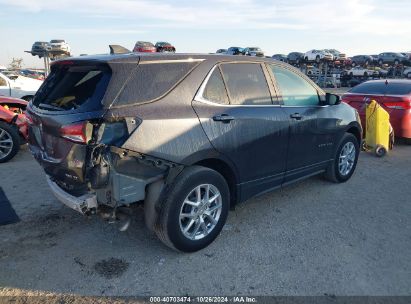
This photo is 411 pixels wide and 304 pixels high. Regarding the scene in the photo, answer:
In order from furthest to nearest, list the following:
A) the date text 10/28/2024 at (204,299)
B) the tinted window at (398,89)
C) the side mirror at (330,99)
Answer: the tinted window at (398,89) < the side mirror at (330,99) < the date text 10/28/2024 at (204,299)

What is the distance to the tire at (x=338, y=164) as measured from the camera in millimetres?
5238

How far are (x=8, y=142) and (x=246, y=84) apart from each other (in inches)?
191

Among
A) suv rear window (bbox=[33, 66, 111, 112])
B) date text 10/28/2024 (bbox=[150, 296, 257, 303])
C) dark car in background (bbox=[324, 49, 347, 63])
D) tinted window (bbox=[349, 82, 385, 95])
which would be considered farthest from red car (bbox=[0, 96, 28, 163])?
dark car in background (bbox=[324, 49, 347, 63])

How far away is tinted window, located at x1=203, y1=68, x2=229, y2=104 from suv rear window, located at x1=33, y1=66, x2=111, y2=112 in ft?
3.12

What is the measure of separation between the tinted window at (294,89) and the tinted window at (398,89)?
4045 mm

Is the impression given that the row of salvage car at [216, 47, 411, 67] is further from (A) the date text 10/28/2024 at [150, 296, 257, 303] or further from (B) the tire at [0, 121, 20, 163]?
(A) the date text 10/28/2024 at [150, 296, 257, 303]

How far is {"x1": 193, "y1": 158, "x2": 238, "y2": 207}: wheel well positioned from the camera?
11.7 ft

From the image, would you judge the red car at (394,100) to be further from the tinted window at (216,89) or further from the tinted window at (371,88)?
the tinted window at (216,89)

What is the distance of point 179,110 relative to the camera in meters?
3.21

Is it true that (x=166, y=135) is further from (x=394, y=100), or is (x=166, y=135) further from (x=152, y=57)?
(x=394, y=100)

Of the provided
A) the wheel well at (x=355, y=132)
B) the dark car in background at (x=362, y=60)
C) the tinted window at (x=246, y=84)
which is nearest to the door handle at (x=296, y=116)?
the tinted window at (x=246, y=84)

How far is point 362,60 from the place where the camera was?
44.7 metres

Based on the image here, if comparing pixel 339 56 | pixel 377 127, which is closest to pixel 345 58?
pixel 339 56

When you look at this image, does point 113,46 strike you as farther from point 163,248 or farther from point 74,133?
point 163,248
